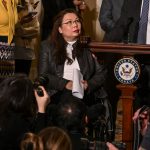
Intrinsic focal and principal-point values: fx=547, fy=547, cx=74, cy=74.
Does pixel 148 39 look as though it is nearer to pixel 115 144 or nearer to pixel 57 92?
pixel 57 92

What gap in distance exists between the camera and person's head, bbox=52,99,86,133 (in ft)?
10.1

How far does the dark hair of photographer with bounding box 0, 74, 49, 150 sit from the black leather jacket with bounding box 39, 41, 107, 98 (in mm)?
1363

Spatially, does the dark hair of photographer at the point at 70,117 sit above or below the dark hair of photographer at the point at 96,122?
above

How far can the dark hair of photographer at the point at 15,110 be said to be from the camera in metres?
2.32

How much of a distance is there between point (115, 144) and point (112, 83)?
58.0 inches

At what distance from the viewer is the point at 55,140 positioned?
2.21m

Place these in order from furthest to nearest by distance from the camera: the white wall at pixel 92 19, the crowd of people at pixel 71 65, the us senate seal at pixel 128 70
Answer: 1. the white wall at pixel 92 19
2. the us senate seal at pixel 128 70
3. the crowd of people at pixel 71 65

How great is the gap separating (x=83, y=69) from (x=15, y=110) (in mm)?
1645

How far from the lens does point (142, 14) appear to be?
424 centimetres

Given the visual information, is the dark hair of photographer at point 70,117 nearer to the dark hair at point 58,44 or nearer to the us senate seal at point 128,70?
the us senate seal at point 128,70

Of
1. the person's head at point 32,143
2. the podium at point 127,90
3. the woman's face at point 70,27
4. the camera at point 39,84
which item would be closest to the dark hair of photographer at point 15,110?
the person's head at point 32,143

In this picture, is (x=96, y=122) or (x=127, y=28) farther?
(x=127, y=28)

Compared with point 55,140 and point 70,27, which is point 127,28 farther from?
point 55,140

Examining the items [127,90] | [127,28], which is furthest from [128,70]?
[127,28]
